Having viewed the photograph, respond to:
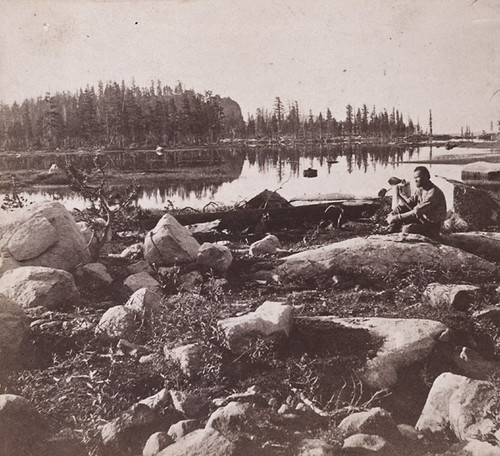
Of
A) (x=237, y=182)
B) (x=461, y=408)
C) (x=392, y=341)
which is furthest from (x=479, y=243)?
(x=237, y=182)

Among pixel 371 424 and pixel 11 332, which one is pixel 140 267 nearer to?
pixel 11 332

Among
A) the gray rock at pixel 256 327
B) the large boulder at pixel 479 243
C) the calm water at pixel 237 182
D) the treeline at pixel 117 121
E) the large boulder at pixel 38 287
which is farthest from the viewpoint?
the treeline at pixel 117 121

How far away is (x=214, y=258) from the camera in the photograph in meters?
5.75

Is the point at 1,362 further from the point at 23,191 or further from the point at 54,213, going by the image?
the point at 23,191

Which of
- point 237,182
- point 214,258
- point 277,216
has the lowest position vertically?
point 214,258

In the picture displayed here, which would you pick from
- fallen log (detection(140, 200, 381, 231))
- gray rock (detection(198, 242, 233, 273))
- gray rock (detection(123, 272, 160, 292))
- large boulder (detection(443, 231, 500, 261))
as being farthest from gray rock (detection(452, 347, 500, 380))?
fallen log (detection(140, 200, 381, 231))

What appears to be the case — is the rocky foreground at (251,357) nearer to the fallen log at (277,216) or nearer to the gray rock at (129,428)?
the gray rock at (129,428)

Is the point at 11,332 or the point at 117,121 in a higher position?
the point at 117,121

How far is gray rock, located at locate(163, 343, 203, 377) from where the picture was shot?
3479 mm

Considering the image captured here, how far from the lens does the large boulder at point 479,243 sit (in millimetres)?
6043

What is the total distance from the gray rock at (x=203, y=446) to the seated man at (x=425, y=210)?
161 inches

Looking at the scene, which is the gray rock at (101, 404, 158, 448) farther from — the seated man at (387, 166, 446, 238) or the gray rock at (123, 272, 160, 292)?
the seated man at (387, 166, 446, 238)

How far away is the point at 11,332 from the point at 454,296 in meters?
3.78

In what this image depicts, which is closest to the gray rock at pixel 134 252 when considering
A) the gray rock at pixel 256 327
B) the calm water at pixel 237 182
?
the calm water at pixel 237 182
